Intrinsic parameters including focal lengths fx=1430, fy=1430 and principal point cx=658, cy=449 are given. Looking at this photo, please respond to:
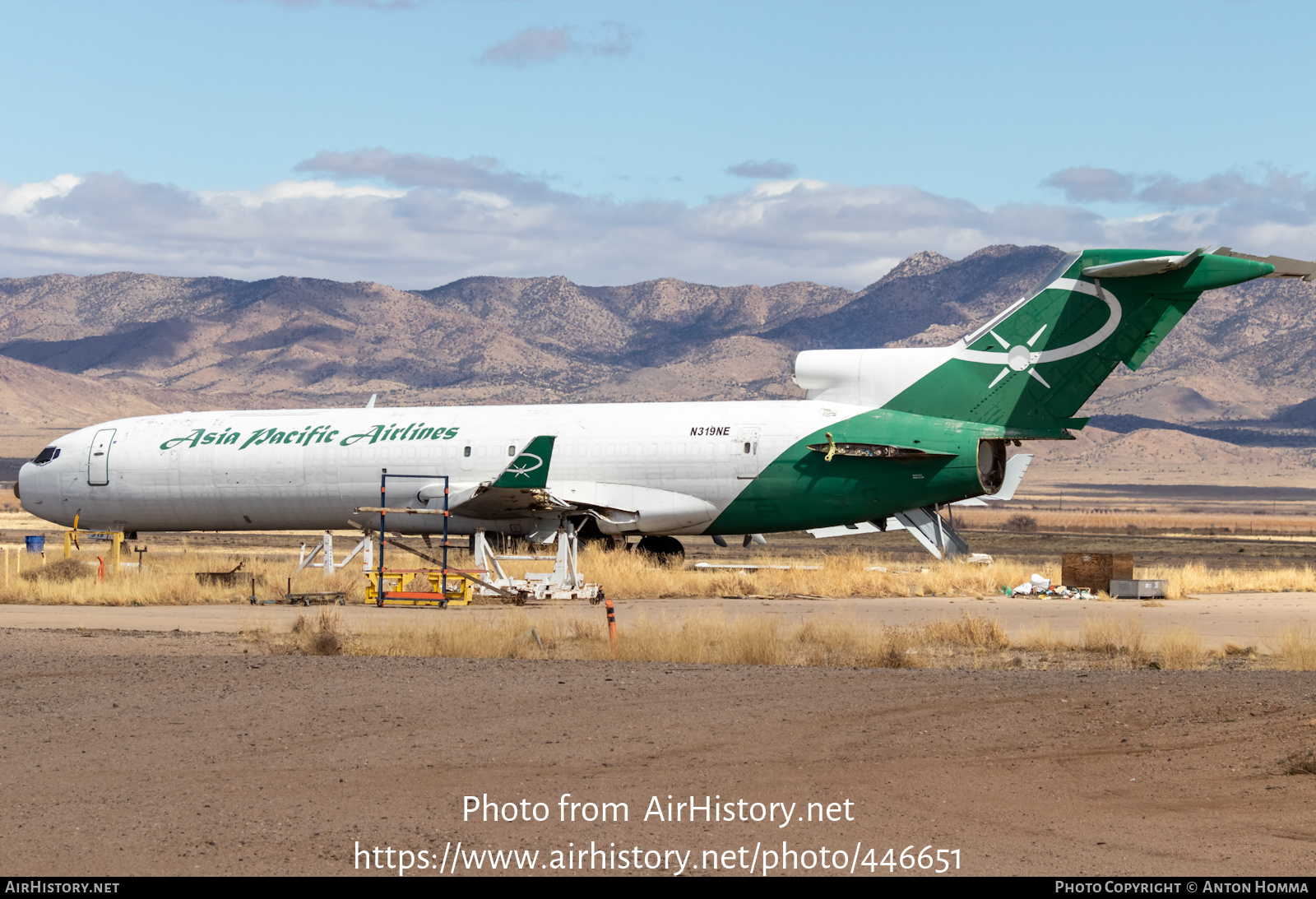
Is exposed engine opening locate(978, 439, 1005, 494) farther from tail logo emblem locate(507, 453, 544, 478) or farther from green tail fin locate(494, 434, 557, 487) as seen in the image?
tail logo emblem locate(507, 453, 544, 478)

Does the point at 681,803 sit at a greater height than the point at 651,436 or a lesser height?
lesser

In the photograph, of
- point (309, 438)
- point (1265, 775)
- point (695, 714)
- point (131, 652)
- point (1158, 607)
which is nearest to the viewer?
point (1265, 775)

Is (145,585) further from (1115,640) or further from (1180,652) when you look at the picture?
(1180,652)

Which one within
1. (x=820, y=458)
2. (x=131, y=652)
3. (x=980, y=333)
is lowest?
(x=131, y=652)

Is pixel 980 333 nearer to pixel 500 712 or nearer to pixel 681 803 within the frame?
pixel 500 712

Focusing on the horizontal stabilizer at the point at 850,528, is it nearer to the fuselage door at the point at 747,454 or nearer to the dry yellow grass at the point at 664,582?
the dry yellow grass at the point at 664,582

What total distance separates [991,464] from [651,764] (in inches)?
776

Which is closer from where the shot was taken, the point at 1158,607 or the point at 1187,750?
the point at 1187,750

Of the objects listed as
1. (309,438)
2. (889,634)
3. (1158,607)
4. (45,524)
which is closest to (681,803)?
(889,634)

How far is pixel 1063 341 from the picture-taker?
28453 millimetres

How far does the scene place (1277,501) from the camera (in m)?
122

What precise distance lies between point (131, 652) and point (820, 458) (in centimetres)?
1499

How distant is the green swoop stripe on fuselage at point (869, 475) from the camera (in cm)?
2878

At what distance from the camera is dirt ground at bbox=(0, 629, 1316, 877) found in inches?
343
